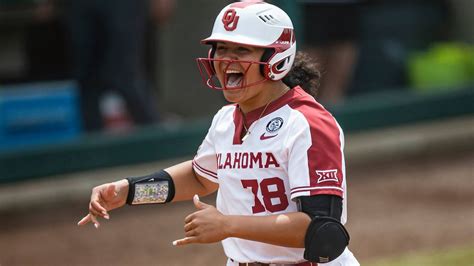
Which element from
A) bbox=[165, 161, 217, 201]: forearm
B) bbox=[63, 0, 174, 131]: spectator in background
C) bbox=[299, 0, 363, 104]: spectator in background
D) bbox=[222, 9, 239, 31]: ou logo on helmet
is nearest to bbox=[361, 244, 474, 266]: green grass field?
bbox=[299, 0, 363, 104]: spectator in background

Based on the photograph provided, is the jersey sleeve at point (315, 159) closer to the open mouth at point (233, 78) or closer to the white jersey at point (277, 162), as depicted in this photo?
Answer: the white jersey at point (277, 162)

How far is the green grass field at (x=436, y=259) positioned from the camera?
6.44 meters

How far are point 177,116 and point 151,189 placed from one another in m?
5.04

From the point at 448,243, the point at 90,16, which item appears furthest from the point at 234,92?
the point at 90,16

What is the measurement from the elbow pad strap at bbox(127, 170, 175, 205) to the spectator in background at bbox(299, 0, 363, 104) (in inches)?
186

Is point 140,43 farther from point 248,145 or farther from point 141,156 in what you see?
point 248,145

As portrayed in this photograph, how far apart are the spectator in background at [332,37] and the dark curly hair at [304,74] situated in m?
4.56

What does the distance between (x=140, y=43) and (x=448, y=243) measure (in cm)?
273

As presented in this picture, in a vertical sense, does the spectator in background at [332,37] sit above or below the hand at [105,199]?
below

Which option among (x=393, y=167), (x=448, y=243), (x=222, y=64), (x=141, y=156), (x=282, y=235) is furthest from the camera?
(x=393, y=167)

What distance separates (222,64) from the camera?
3533mm

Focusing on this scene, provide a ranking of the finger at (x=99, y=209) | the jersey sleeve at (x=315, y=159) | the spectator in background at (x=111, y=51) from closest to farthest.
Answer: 1. the jersey sleeve at (x=315, y=159)
2. the finger at (x=99, y=209)
3. the spectator in background at (x=111, y=51)

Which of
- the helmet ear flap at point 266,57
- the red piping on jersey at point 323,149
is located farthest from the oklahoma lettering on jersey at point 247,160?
the helmet ear flap at point 266,57

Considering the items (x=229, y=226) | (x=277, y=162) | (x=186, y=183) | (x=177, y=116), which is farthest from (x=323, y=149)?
(x=177, y=116)
